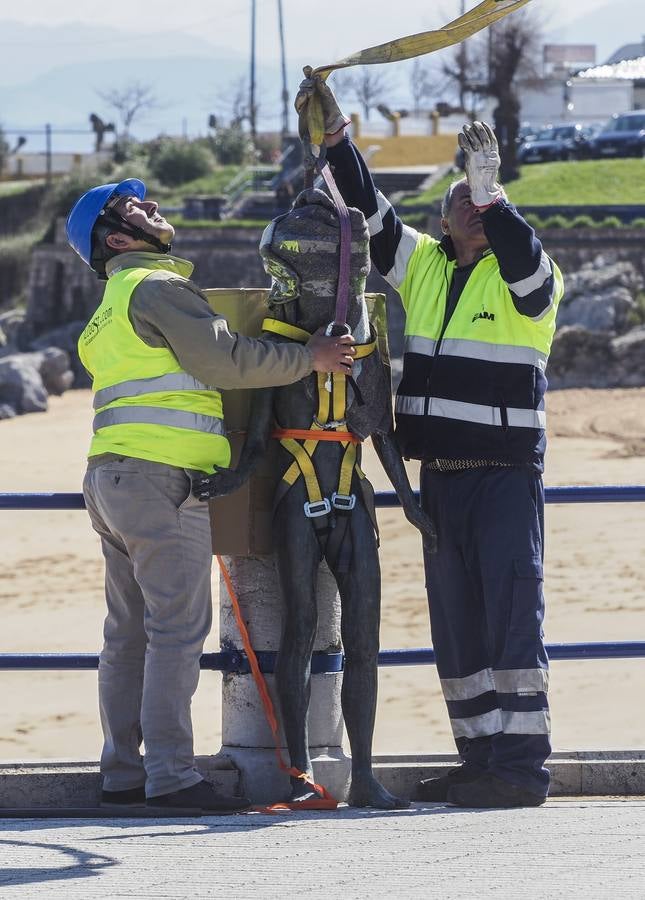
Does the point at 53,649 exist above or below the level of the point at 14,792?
below

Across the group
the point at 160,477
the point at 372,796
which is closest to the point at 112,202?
the point at 160,477

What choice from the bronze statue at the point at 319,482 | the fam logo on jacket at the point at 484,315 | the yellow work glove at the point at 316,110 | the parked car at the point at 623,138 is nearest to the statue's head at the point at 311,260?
the bronze statue at the point at 319,482

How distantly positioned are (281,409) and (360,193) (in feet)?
2.56

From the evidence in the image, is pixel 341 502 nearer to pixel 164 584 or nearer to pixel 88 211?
Answer: pixel 164 584

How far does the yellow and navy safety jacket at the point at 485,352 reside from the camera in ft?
15.3

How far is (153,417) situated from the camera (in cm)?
455

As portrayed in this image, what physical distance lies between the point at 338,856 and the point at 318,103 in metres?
2.38

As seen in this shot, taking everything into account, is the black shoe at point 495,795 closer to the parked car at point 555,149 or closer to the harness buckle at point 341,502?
the harness buckle at point 341,502

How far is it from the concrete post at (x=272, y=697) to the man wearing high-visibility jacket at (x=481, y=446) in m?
0.32

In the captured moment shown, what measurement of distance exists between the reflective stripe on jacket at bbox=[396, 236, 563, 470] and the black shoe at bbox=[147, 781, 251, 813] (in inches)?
48.0

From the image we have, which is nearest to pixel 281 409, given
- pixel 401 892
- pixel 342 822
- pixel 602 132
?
pixel 342 822

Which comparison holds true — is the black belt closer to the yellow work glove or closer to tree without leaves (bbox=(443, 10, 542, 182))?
the yellow work glove

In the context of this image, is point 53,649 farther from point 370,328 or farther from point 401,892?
point 401,892

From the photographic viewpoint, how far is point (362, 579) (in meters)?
4.71
